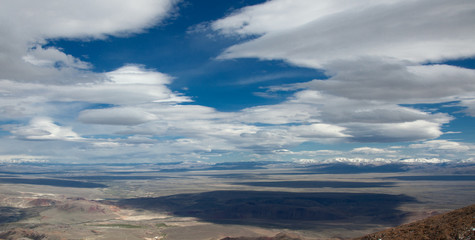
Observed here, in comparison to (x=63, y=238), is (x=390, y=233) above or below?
above

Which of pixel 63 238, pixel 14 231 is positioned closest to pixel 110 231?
pixel 63 238

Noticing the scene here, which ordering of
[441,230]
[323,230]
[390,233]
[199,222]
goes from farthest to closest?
[199,222], [323,230], [390,233], [441,230]

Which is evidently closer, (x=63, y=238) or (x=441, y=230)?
(x=441, y=230)

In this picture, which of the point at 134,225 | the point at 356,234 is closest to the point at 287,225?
the point at 356,234

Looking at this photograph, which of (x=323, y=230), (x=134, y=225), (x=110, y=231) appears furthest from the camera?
(x=134, y=225)

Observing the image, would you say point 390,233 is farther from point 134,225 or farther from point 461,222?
point 134,225

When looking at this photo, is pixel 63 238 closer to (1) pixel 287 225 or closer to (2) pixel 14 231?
(2) pixel 14 231
